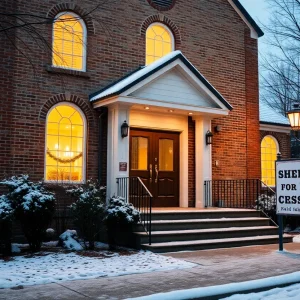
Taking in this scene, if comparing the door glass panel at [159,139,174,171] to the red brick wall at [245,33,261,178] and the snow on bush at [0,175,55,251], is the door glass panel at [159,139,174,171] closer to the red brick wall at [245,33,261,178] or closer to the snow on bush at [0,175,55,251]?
the red brick wall at [245,33,261,178]

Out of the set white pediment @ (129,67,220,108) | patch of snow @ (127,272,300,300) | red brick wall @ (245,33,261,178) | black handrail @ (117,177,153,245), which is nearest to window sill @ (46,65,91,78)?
white pediment @ (129,67,220,108)

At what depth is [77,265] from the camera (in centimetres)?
772

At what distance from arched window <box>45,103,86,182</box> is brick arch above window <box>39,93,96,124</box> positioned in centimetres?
13

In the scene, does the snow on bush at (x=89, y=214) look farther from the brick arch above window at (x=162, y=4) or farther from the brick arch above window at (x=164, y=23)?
the brick arch above window at (x=162, y=4)

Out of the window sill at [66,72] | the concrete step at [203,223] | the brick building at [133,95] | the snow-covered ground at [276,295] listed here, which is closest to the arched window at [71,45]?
the brick building at [133,95]

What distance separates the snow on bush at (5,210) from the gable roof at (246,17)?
9528 millimetres

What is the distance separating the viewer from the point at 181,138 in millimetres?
13164

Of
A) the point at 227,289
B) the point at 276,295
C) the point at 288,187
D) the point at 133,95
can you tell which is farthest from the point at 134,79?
the point at 276,295

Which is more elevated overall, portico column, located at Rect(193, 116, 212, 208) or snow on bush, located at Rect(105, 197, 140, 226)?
portico column, located at Rect(193, 116, 212, 208)

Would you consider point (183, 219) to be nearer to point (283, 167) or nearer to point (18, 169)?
point (283, 167)

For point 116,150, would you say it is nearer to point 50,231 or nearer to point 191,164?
point 50,231

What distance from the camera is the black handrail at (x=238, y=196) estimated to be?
12962mm

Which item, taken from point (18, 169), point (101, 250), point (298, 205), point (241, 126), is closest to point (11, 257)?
point (101, 250)

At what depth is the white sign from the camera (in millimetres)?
9398
